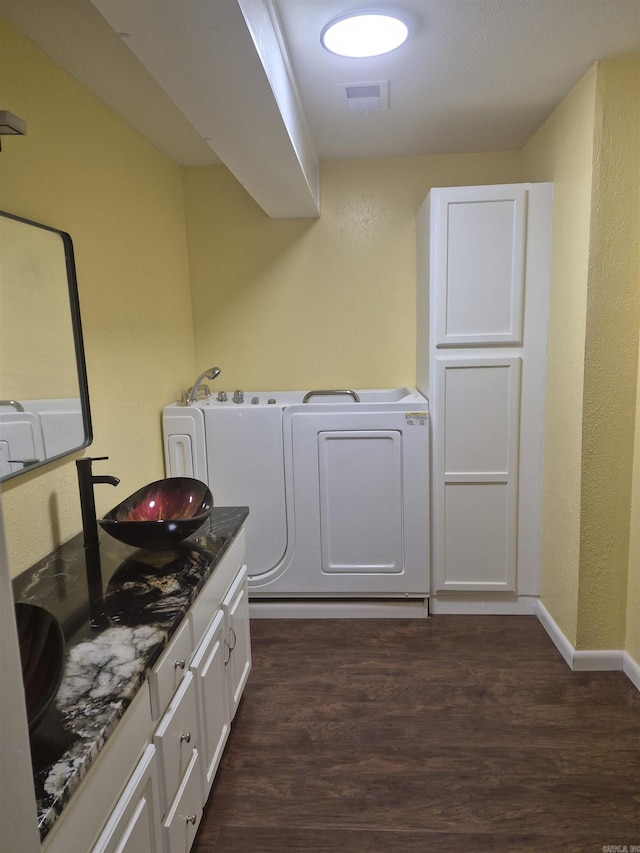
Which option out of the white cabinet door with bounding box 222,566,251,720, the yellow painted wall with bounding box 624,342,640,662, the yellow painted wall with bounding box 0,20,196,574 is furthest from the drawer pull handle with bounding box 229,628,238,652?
the yellow painted wall with bounding box 624,342,640,662

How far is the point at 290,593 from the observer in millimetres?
2971

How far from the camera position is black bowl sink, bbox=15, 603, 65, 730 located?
3.56 feet

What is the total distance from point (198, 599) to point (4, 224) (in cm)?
119

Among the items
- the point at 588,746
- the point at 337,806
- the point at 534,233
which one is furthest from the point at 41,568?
the point at 534,233

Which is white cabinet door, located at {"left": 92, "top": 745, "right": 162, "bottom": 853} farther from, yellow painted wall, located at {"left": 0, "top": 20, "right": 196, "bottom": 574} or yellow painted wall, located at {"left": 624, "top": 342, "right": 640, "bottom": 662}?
yellow painted wall, located at {"left": 624, "top": 342, "right": 640, "bottom": 662}

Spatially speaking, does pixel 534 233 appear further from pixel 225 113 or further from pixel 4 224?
pixel 4 224

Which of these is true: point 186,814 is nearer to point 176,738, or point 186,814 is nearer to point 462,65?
point 176,738

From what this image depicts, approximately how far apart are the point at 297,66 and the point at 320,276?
1.31 meters

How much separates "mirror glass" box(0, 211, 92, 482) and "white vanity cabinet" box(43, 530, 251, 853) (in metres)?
0.68

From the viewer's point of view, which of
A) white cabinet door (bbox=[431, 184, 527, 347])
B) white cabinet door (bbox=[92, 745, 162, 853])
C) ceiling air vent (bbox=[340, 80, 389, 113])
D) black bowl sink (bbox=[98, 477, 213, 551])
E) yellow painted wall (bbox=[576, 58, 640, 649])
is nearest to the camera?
white cabinet door (bbox=[92, 745, 162, 853])

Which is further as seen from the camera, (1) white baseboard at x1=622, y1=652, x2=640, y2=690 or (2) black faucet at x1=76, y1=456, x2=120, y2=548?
(1) white baseboard at x1=622, y1=652, x2=640, y2=690

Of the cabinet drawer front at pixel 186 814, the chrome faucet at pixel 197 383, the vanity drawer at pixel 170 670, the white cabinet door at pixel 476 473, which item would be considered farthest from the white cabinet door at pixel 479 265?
the cabinet drawer front at pixel 186 814

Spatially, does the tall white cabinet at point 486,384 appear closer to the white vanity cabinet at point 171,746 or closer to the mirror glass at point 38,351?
the white vanity cabinet at point 171,746

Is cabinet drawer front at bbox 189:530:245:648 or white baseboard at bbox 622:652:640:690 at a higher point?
cabinet drawer front at bbox 189:530:245:648
